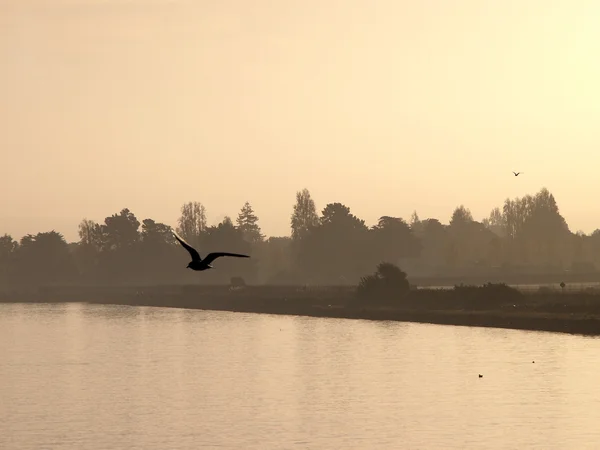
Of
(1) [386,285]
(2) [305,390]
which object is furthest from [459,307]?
(2) [305,390]

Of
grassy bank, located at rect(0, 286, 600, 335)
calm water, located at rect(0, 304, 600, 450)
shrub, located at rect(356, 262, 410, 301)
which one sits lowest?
calm water, located at rect(0, 304, 600, 450)

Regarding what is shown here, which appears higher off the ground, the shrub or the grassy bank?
the shrub

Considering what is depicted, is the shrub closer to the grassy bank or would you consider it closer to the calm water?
the grassy bank

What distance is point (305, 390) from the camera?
69938 millimetres

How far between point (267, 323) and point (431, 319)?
24.0 meters

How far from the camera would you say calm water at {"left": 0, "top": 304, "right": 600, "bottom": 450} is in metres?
53.2

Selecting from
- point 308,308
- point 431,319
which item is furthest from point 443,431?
point 308,308

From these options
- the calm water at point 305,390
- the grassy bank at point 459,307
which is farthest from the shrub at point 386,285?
the calm water at point 305,390

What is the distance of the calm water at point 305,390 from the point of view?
5322cm

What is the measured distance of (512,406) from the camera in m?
60.8

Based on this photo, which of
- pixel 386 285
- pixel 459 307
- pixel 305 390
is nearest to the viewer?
pixel 305 390

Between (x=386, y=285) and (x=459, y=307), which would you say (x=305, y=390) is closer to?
(x=459, y=307)

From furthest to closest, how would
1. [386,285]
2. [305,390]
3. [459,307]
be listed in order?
[386,285] < [459,307] < [305,390]

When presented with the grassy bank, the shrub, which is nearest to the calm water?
the grassy bank
